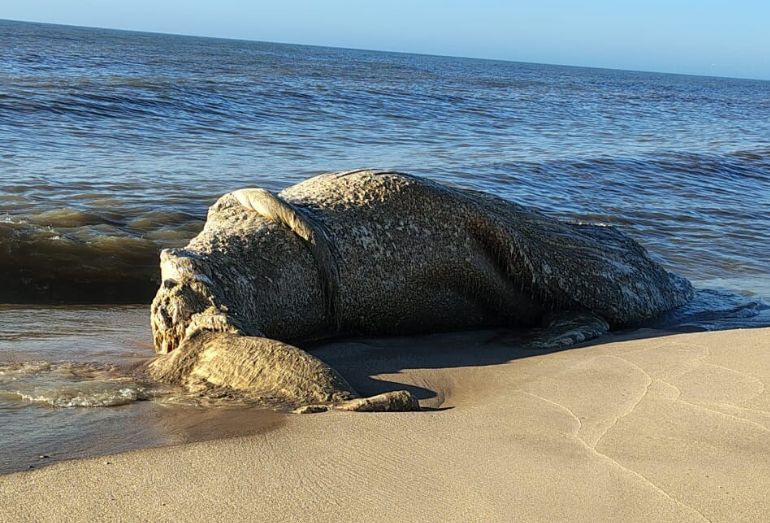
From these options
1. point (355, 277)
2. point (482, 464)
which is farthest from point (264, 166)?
point (482, 464)

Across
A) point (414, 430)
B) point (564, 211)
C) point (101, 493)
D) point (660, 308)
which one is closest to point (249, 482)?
point (101, 493)

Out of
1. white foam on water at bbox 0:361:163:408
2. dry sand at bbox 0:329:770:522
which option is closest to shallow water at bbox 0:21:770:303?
white foam on water at bbox 0:361:163:408

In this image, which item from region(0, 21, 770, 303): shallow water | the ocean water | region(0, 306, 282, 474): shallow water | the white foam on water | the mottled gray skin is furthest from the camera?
region(0, 21, 770, 303): shallow water

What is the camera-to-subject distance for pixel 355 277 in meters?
4.77

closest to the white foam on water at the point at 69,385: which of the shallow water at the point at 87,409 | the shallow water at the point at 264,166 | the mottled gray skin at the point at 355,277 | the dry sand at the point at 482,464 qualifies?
the shallow water at the point at 87,409

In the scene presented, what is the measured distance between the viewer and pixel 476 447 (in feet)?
9.91

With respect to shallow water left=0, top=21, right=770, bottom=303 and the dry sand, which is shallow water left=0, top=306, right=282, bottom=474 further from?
shallow water left=0, top=21, right=770, bottom=303

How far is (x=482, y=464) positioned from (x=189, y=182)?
6.89 meters

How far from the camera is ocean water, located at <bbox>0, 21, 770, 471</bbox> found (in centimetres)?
420

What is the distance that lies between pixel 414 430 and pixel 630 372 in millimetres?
1335

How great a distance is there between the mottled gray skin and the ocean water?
371 millimetres

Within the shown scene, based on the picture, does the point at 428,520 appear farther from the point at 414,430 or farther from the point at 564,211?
the point at 564,211

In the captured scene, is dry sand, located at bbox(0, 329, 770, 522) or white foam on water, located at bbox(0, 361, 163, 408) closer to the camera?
dry sand, located at bbox(0, 329, 770, 522)

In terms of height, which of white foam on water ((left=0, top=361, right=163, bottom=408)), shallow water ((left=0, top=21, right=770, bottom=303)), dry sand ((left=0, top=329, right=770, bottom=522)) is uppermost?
dry sand ((left=0, top=329, right=770, bottom=522))
